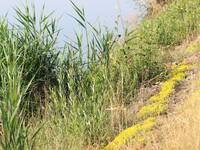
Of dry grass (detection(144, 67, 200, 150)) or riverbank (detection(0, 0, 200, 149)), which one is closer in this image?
dry grass (detection(144, 67, 200, 150))

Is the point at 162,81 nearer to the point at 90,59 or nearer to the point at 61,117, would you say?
the point at 90,59

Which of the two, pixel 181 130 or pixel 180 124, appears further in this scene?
pixel 180 124

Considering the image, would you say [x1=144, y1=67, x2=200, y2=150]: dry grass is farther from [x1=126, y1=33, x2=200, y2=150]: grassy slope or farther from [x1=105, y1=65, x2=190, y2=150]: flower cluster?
[x1=105, y1=65, x2=190, y2=150]: flower cluster

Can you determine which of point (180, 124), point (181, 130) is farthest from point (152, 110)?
point (181, 130)

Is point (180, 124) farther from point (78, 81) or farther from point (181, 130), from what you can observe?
point (78, 81)

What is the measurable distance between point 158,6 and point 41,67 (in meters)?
8.16

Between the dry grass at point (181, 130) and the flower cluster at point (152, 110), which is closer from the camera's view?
the dry grass at point (181, 130)

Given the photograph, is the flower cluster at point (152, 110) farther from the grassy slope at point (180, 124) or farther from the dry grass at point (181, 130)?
the dry grass at point (181, 130)

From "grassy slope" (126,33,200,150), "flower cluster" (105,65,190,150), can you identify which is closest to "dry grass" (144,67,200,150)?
"grassy slope" (126,33,200,150)

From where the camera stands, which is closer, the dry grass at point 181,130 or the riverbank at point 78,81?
the dry grass at point 181,130

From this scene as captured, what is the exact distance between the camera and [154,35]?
410 inches

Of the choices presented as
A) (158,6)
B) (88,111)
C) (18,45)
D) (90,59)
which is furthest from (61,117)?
(158,6)

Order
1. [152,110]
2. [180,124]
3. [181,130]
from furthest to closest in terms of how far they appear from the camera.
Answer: [152,110] → [180,124] → [181,130]

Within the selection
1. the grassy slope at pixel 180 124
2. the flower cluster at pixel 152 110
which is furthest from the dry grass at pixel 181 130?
the flower cluster at pixel 152 110
